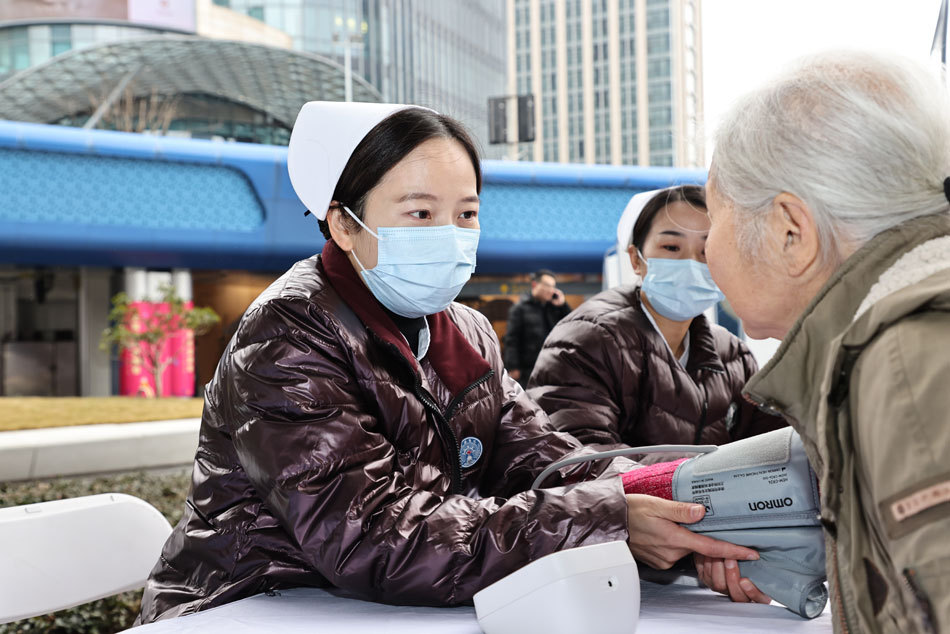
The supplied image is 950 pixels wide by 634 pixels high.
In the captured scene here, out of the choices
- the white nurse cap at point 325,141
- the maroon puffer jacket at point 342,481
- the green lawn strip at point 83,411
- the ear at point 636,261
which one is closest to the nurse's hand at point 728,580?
the maroon puffer jacket at point 342,481

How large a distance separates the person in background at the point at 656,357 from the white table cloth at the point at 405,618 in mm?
878

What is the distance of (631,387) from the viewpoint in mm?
2229

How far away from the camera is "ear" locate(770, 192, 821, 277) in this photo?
966 mm

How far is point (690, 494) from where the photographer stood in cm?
Answer: 121

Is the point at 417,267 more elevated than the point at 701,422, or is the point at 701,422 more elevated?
the point at 417,267

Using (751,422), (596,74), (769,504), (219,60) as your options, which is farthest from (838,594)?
(596,74)

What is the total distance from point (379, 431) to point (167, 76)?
2618 centimetres

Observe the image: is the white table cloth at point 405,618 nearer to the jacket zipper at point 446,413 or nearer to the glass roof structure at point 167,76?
the jacket zipper at point 446,413

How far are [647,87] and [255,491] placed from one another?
6960 cm

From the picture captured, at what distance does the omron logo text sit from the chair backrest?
1198mm

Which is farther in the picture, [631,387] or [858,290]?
[631,387]

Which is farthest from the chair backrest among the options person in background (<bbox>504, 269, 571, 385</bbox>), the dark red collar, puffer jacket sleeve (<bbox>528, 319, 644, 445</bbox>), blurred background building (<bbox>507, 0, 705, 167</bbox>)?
blurred background building (<bbox>507, 0, 705, 167</bbox>)

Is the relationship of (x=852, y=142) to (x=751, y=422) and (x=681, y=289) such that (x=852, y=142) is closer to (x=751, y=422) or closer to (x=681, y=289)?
(x=681, y=289)

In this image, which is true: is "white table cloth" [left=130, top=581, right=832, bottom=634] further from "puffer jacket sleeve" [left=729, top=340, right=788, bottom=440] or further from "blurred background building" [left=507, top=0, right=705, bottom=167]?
"blurred background building" [left=507, top=0, right=705, bottom=167]
